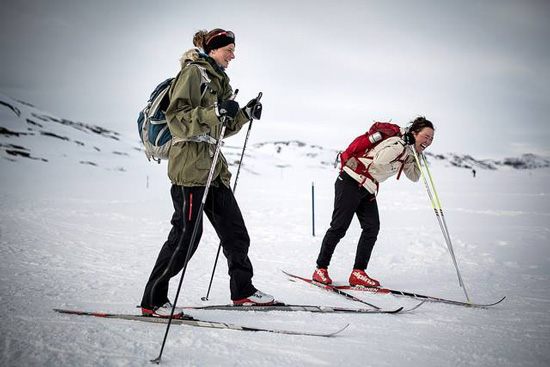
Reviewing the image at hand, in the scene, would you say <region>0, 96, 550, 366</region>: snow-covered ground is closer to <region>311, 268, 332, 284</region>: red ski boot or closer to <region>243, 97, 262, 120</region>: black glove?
<region>311, 268, 332, 284</region>: red ski boot

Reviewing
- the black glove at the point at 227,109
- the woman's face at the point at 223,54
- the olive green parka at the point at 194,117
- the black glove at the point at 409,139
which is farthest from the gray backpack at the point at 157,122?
the black glove at the point at 409,139

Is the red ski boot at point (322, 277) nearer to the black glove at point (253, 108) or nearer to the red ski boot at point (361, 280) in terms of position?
the red ski boot at point (361, 280)

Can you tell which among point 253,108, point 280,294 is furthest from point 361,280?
point 253,108

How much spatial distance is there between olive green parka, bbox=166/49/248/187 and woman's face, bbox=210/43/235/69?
5 centimetres

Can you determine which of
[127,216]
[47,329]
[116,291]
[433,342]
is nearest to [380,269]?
[433,342]

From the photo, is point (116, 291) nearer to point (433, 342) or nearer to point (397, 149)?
point (433, 342)

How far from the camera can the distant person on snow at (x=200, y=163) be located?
249 centimetres

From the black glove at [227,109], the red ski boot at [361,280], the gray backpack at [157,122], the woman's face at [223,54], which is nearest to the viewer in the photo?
the black glove at [227,109]

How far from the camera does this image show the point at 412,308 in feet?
10.6

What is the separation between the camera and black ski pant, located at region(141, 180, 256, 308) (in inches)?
104

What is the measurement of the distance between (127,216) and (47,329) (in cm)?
765

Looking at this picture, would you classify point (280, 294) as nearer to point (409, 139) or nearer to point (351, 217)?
point (351, 217)

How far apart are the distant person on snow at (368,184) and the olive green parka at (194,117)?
1721mm

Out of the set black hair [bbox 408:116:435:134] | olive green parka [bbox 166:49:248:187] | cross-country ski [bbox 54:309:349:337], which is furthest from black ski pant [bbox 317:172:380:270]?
olive green parka [bbox 166:49:248:187]
